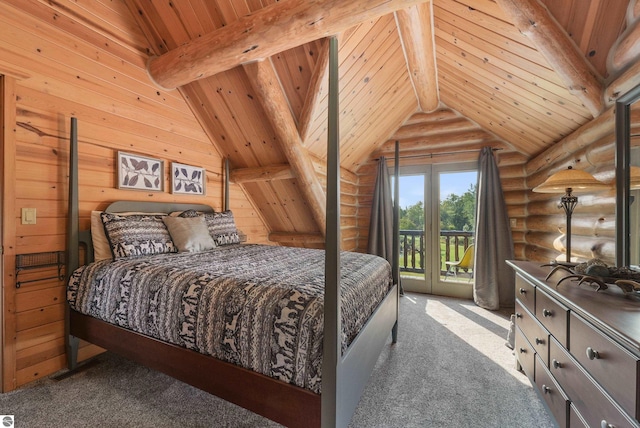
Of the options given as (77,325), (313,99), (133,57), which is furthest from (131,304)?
(133,57)

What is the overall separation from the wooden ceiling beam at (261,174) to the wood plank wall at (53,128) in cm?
104

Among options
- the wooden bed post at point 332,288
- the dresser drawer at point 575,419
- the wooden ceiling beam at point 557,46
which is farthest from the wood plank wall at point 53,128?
the dresser drawer at point 575,419

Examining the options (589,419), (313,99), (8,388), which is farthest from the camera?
(313,99)

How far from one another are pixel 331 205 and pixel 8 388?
2.47 meters

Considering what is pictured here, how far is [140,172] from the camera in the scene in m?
2.60

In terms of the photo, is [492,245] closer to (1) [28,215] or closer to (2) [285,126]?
(2) [285,126]

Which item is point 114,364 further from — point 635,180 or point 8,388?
point 635,180

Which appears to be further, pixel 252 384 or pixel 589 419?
pixel 252 384

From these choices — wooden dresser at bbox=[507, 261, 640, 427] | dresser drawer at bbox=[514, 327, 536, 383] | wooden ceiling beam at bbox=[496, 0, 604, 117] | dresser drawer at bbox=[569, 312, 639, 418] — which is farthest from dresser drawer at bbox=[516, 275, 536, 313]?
wooden ceiling beam at bbox=[496, 0, 604, 117]

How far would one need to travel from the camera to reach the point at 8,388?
70.2 inches

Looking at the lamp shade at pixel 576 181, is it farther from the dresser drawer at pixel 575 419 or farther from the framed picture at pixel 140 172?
the framed picture at pixel 140 172

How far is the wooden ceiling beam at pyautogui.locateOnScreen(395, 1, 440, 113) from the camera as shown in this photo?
2.07 m

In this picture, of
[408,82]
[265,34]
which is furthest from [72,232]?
[408,82]

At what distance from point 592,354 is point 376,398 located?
1.18 meters
